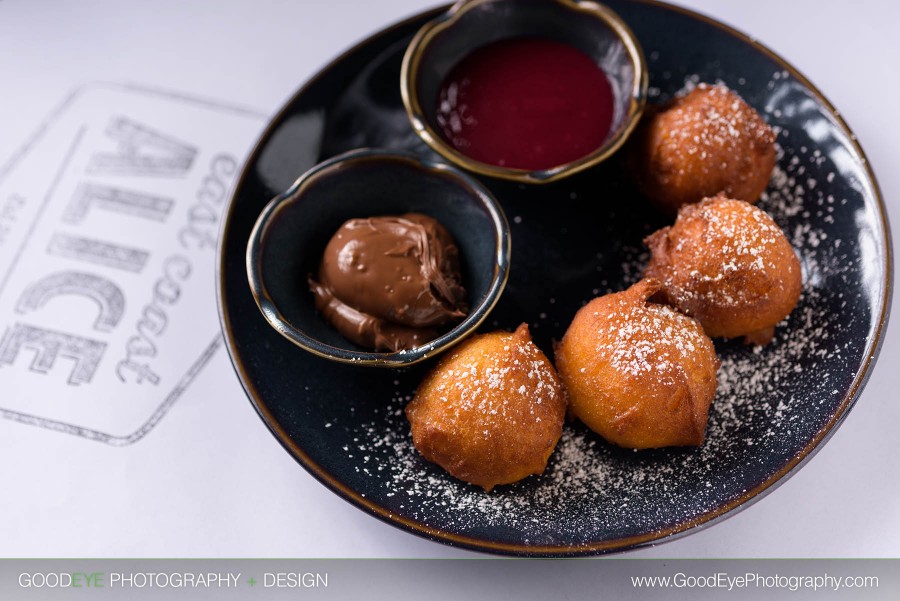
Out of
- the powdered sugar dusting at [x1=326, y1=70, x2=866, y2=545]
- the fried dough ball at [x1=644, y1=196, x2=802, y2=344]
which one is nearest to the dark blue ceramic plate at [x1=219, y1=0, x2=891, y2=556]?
the powdered sugar dusting at [x1=326, y1=70, x2=866, y2=545]

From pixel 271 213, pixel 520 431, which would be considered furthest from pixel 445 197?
pixel 520 431

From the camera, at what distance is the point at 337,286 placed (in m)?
1.75

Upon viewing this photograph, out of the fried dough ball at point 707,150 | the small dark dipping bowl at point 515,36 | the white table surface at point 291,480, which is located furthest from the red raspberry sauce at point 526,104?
the white table surface at point 291,480

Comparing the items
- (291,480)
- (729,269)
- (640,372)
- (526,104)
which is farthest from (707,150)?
(291,480)

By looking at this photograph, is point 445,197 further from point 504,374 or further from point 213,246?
point 213,246

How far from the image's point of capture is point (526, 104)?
1.96 meters

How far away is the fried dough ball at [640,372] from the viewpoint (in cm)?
163

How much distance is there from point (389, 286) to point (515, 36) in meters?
0.72

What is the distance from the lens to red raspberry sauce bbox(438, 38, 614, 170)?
6.32ft

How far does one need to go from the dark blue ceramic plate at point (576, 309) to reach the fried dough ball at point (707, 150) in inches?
4.9

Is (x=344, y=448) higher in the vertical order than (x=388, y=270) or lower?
lower

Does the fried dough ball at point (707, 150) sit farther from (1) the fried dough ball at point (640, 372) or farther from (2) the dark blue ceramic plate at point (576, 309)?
(1) the fried dough ball at point (640, 372)

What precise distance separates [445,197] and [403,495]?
61cm

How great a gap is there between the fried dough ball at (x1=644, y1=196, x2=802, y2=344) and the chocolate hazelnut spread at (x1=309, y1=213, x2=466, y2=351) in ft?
1.43
